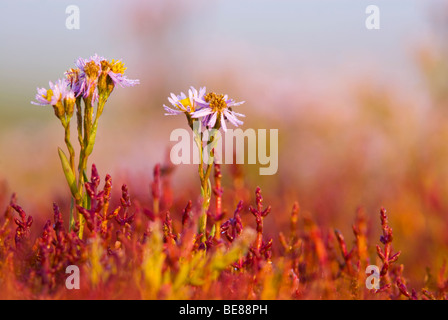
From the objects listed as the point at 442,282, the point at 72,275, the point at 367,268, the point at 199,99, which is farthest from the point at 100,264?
the point at 442,282

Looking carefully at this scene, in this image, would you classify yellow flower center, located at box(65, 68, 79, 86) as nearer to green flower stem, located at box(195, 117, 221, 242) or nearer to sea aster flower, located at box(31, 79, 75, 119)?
sea aster flower, located at box(31, 79, 75, 119)

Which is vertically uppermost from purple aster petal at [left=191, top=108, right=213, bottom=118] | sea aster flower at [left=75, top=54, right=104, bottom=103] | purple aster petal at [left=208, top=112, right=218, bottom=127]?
sea aster flower at [left=75, top=54, right=104, bottom=103]


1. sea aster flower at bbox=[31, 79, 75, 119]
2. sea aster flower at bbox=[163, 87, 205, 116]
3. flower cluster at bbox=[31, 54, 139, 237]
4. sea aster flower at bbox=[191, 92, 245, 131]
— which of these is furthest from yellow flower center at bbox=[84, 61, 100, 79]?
sea aster flower at bbox=[191, 92, 245, 131]

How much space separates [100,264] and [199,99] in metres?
0.83

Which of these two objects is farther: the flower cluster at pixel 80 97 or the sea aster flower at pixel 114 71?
the sea aster flower at pixel 114 71

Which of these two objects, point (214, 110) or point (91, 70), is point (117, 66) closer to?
point (91, 70)

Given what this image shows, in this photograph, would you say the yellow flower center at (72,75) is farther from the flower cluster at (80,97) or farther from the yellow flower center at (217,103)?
the yellow flower center at (217,103)

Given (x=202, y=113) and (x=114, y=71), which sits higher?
(x=114, y=71)

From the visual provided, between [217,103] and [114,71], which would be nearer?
[217,103]

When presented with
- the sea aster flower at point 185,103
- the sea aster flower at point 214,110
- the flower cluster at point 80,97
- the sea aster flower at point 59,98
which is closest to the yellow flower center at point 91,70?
the flower cluster at point 80,97

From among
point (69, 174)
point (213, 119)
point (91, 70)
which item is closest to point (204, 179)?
point (213, 119)

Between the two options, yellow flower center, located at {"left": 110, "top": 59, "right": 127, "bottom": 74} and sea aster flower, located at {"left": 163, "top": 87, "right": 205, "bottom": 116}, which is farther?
yellow flower center, located at {"left": 110, "top": 59, "right": 127, "bottom": 74}

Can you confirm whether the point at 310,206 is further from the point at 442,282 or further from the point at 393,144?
the point at 442,282

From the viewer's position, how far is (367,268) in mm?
2512
